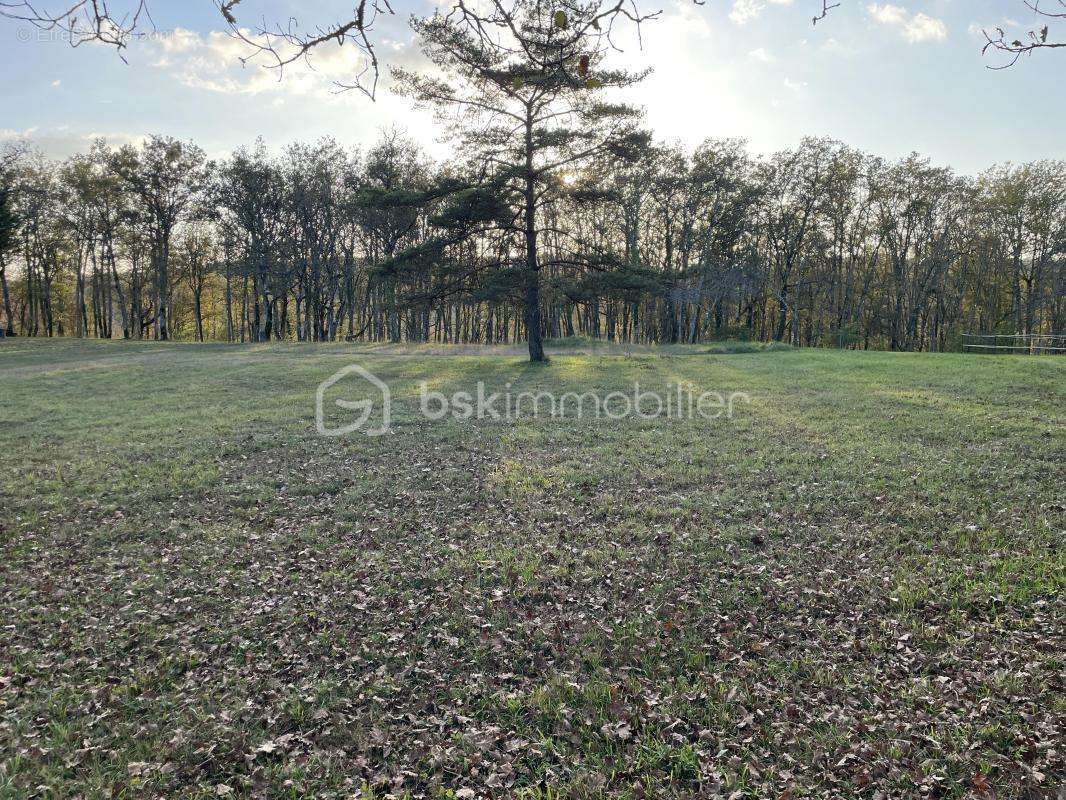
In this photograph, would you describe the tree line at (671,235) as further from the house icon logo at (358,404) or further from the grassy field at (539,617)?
the grassy field at (539,617)

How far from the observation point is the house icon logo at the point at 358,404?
1183 cm

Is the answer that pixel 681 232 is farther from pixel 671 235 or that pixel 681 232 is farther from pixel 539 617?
pixel 539 617

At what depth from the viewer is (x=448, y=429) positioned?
1199 centimetres

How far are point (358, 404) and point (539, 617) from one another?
430 inches

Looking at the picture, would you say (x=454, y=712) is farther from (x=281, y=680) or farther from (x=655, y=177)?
(x=655, y=177)

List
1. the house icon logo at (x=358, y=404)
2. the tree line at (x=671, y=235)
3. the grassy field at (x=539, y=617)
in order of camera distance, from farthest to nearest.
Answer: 1. the tree line at (x=671, y=235)
2. the house icon logo at (x=358, y=404)
3. the grassy field at (x=539, y=617)

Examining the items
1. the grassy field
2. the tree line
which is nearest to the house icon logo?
the grassy field

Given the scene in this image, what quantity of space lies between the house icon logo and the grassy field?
1.52m

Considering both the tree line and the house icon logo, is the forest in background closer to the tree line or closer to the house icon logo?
the tree line

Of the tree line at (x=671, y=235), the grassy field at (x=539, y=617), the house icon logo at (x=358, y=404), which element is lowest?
the grassy field at (x=539, y=617)

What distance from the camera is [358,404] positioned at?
574 inches

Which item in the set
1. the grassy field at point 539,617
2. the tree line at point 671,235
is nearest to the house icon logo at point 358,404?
the grassy field at point 539,617

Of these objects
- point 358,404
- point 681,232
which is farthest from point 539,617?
point 681,232

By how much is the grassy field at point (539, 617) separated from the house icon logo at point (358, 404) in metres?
1.52
